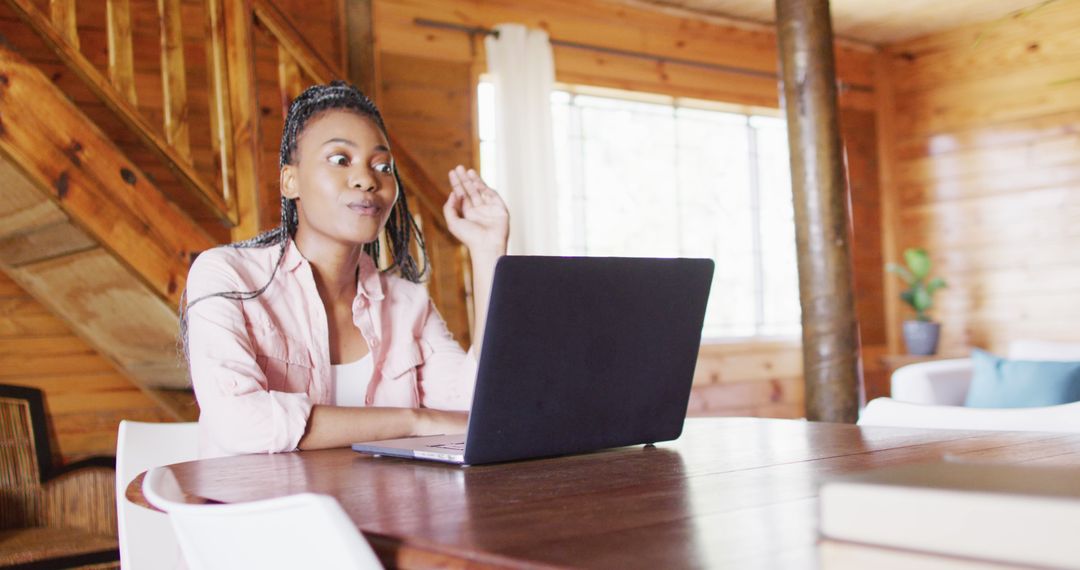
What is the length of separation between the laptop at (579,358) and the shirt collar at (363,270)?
20.3 inches

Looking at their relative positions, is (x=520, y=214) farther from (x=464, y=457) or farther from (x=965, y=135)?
(x=464, y=457)

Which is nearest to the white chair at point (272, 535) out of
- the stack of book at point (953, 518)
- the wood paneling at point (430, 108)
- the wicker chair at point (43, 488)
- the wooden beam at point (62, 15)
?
the stack of book at point (953, 518)

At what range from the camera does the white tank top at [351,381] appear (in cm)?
174

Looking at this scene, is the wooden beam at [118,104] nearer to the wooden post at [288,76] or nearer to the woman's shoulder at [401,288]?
the wooden post at [288,76]

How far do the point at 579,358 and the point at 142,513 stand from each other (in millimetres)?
917

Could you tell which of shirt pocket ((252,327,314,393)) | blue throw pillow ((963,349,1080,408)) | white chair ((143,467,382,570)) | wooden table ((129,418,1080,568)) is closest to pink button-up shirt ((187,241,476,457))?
shirt pocket ((252,327,314,393))

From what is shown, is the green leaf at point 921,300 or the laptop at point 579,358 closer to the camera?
the laptop at point 579,358

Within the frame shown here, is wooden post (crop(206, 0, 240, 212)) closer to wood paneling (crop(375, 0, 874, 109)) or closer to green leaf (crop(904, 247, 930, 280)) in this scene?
wood paneling (crop(375, 0, 874, 109))

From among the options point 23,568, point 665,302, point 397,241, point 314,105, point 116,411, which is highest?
point 314,105

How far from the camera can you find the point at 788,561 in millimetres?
585

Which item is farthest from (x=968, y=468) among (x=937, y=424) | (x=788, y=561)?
(x=937, y=424)

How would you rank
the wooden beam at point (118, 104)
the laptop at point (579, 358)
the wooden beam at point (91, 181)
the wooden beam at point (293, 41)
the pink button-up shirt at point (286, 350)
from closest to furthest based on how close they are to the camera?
the laptop at point (579, 358), the pink button-up shirt at point (286, 350), the wooden beam at point (91, 181), the wooden beam at point (118, 104), the wooden beam at point (293, 41)

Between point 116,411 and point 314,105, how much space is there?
2.49 meters

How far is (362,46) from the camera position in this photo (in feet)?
14.6
